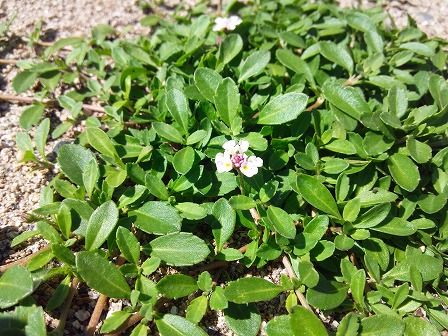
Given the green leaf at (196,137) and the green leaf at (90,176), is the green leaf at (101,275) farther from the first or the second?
the green leaf at (196,137)

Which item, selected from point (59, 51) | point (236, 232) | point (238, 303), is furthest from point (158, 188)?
point (59, 51)

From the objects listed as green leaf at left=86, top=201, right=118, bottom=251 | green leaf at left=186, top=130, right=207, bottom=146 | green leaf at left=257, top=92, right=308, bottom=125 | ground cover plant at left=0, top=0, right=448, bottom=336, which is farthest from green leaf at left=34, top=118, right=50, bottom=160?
green leaf at left=257, top=92, right=308, bottom=125

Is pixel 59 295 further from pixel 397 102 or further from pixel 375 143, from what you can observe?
pixel 397 102

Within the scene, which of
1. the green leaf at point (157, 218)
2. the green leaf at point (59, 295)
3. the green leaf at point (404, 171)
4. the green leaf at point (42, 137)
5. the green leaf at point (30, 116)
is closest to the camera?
the green leaf at point (59, 295)

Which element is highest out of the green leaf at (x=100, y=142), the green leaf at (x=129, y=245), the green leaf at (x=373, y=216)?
the green leaf at (x=100, y=142)

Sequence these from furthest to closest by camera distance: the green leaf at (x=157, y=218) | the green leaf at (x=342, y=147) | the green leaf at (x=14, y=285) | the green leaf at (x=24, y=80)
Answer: the green leaf at (x=24, y=80), the green leaf at (x=342, y=147), the green leaf at (x=157, y=218), the green leaf at (x=14, y=285)

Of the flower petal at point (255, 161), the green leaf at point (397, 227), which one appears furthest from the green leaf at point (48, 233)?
the green leaf at point (397, 227)

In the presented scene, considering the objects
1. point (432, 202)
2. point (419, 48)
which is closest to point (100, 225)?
point (432, 202)
